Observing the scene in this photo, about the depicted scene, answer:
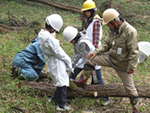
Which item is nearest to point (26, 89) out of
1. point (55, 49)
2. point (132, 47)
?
point (55, 49)

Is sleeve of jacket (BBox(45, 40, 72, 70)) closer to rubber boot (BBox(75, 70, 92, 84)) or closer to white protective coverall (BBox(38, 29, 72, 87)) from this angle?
white protective coverall (BBox(38, 29, 72, 87))

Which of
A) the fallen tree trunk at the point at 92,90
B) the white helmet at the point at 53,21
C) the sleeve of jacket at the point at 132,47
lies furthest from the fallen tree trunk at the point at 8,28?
the sleeve of jacket at the point at 132,47

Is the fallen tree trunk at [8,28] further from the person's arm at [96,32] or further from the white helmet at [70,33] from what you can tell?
the white helmet at [70,33]

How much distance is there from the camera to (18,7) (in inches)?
428

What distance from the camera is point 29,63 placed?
14.5ft

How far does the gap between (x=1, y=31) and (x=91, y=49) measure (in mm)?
4446

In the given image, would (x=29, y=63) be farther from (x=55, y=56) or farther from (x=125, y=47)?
(x=125, y=47)

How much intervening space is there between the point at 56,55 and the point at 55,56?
6 centimetres

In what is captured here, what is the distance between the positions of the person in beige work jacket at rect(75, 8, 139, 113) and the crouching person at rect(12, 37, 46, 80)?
1.32 m

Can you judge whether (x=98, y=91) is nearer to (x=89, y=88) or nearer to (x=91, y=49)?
(x=89, y=88)

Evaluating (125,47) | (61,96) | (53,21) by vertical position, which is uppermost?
(53,21)

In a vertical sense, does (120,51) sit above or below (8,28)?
below

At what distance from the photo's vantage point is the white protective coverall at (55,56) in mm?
3221

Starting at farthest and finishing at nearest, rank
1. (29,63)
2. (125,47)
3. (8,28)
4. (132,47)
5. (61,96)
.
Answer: (8,28)
(29,63)
(61,96)
(125,47)
(132,47)
